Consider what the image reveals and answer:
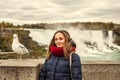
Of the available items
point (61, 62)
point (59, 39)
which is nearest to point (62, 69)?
point (61, 62)

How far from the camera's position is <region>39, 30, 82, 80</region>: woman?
3.83 meters

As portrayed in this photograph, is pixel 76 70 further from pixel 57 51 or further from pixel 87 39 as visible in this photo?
pixel 87 39

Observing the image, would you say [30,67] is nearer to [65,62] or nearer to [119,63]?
[65,62]

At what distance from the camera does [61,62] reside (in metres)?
3.91

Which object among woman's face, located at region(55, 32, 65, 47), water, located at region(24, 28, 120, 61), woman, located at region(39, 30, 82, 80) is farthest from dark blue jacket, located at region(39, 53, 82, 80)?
water, located at region(24, 28, 120, 61)

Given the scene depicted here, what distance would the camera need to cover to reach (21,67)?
15.7 feet

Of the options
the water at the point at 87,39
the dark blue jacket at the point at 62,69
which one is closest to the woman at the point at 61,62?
the dark blue jacket at the point at 62,69

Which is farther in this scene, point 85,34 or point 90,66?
point 85,34

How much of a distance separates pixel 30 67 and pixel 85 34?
41.1 m

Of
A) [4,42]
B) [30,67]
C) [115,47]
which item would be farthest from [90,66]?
[115,47]

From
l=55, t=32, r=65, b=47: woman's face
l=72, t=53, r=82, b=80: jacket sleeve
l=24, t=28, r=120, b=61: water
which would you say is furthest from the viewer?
l=24, t=28, r=120, b=61: water

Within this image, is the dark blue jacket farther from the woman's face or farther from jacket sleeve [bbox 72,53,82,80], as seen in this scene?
the woman's face

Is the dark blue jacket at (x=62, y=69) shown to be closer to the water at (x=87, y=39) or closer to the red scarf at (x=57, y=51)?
the red scarf at (x=57, y=51)

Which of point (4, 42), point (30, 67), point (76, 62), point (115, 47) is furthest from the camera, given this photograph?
point (115, 47)
